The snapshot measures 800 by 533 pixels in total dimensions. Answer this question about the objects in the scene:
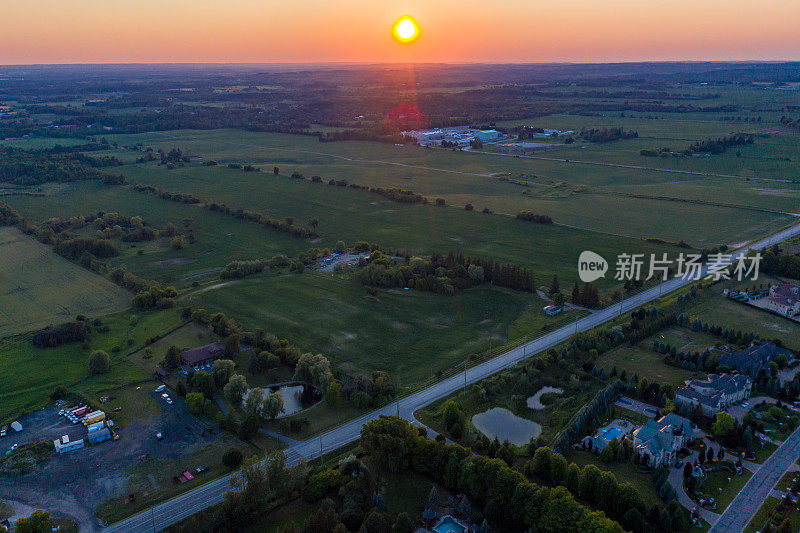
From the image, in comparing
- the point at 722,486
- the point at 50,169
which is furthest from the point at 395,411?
the point at 50,169

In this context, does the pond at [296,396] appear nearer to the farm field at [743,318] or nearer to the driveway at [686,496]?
the driveway at [686,496]

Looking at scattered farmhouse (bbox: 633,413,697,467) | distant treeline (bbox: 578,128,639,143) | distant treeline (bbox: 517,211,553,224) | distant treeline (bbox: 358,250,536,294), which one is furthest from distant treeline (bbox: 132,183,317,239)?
distant treeline (bbox: 578,128,639,143)

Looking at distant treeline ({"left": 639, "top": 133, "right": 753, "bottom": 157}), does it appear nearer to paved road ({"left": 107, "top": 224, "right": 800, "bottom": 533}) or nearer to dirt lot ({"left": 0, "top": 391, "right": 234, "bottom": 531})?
paved road ({"left": 107, "top": 224, "right": 800, "bottom": 533})

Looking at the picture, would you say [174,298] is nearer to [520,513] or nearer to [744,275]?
[520,513]

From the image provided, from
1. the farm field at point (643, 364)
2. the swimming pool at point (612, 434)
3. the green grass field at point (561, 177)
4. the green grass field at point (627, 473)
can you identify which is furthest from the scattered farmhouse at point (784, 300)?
the green grass field at point (627, 473)

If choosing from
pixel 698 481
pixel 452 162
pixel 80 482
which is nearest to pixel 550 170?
pixel 452 162

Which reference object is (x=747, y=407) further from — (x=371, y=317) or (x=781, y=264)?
(x=371, y=317)
